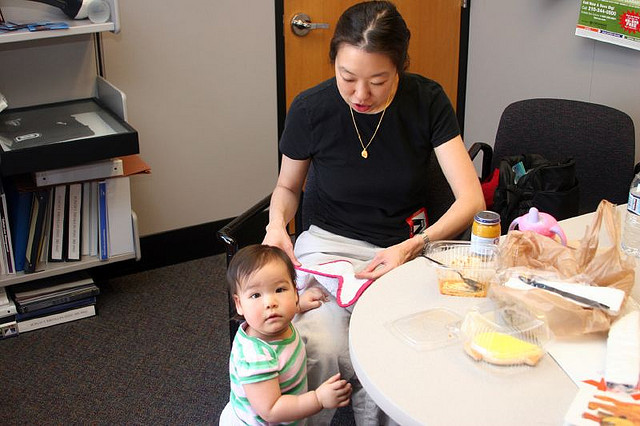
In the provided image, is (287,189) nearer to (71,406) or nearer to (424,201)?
(424,201)

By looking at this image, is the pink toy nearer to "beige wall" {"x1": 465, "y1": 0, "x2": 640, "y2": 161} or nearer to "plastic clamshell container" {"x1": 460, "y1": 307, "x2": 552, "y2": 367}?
"plastic clamshell container" {"x1": 460, "y1": 307, "x2": 552, "y2": 367}

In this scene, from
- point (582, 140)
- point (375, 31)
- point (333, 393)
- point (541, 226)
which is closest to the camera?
point (333, 393)

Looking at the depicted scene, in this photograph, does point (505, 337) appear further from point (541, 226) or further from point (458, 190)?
point (458, 190)

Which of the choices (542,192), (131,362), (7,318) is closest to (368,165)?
(542,192)

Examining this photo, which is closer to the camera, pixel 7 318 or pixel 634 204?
pixel 634 204

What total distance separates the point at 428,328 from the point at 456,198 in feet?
2.02

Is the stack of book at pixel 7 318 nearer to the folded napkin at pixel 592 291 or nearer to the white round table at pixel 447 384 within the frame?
the white round table at pixel 447 384

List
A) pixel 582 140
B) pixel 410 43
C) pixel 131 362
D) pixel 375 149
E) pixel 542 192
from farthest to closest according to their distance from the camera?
pixel 410 43, pixel 131 362, pixel 582 140, pixel 542 192, pixel 375 149

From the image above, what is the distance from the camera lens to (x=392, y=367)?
4.14 feet

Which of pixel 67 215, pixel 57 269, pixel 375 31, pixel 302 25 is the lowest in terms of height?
pixel 57 269

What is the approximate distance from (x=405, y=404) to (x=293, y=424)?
1.53 feet

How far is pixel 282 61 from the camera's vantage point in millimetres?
3170

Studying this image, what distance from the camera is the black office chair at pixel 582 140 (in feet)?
7.71

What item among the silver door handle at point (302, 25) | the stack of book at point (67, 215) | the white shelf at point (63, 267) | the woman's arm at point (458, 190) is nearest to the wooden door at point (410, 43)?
the silver door handle at point (302, 25)
